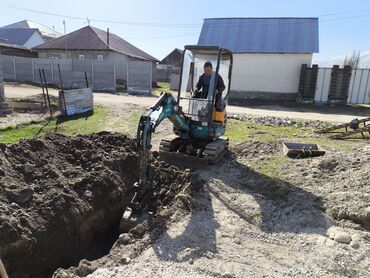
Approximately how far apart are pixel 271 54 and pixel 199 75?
1621 cm

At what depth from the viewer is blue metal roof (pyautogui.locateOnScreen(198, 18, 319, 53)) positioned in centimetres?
2325

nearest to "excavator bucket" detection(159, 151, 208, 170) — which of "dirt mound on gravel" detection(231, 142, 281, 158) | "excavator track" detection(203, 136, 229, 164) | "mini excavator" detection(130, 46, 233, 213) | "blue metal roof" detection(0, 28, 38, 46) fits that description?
"mini excavator" detection(130, 46, 233, 213)

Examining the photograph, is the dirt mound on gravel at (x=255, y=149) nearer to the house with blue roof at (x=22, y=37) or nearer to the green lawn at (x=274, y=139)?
the green lawn at (x=274, y=139)

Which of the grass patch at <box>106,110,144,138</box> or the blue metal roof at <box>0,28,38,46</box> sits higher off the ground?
the blue metal roof at <box>0,28,38,46</box>

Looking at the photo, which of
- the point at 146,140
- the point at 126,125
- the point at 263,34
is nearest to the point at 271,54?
the point at 263,34

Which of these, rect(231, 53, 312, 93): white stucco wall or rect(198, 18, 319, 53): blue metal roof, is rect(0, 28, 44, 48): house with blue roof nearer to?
rect(198, 18, 319, 53): blue metal roof

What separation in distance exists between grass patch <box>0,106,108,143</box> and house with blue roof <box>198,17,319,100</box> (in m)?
12.8

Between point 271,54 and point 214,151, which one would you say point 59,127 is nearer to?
point 214,151

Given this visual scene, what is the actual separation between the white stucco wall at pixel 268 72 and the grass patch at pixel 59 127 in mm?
12625

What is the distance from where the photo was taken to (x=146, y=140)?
17.6ft

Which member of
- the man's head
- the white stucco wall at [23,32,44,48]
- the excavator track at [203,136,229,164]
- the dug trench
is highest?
the white stucco wall at [23,32,44,48]

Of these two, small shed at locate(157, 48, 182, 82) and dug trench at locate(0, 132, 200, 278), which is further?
small shed at locate(157, 48, 182, 82)

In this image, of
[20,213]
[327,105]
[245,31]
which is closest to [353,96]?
[327,105]

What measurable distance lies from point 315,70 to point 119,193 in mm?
18651
